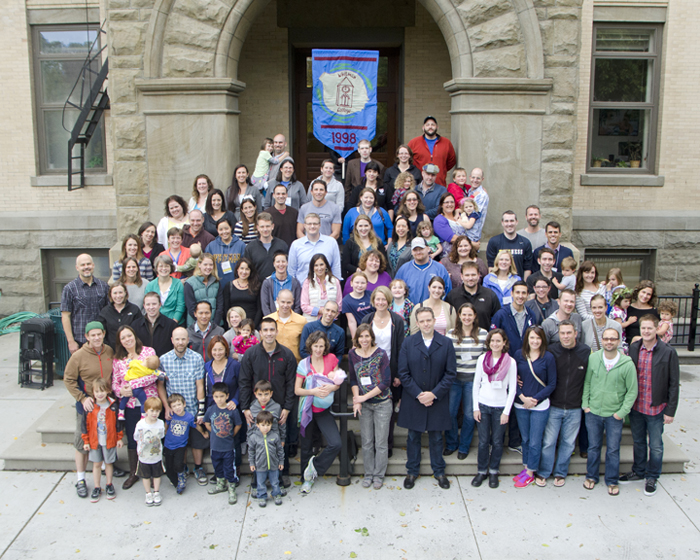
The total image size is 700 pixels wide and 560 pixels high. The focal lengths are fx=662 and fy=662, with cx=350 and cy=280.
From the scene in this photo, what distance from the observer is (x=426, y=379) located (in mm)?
6777

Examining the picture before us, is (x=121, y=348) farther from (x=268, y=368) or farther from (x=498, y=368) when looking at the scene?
(x=498, y=368)

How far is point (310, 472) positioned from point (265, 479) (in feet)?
1.55

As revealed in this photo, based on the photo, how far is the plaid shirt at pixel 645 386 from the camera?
22.0ft

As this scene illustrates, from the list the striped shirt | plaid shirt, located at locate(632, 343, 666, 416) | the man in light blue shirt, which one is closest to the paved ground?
plaid shirt, located at locate(632, 343, 666, 416)

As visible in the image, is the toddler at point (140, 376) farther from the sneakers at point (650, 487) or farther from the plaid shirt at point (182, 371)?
the sneakers at point (650, 487)

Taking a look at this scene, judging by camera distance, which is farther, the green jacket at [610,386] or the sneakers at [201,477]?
the sneakers at [201,477]

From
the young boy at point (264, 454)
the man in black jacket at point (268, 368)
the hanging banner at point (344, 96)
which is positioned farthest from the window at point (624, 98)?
the young boy at point (264, 454)

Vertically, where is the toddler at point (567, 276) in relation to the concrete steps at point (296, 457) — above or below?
above

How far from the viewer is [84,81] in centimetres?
1267

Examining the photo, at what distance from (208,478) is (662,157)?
34.3 feet

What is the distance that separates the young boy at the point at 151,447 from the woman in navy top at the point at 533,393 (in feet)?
12.0

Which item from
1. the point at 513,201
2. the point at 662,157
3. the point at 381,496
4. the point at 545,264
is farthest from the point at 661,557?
the point at 662,157

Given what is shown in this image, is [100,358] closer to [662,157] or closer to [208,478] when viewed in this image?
[208,478]

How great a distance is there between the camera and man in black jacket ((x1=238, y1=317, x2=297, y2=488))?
6.62 meters
